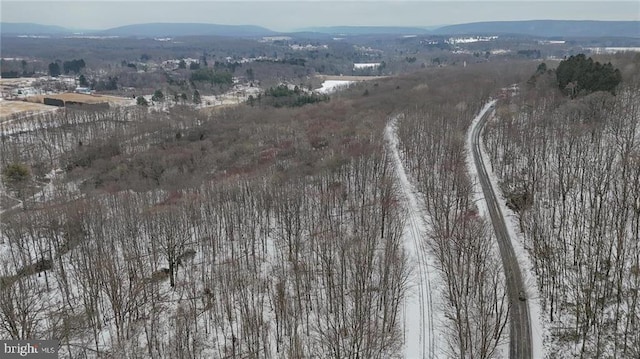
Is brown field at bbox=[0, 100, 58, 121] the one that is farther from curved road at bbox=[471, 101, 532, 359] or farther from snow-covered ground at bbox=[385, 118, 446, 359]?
curved road at bbox=[471, 101, 532, 359]

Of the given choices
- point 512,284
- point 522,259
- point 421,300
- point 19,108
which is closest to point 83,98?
point 19,108

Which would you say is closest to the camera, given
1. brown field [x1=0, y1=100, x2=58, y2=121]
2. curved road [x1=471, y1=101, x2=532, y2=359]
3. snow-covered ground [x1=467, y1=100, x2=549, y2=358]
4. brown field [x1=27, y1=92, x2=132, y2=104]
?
curved road [x1=471, y1=101, x2=532, y2=359]

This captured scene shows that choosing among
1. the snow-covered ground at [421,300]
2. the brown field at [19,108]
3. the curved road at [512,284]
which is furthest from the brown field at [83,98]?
the curved road at [512,284]

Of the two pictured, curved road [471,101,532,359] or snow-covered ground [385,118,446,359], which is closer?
curved road [471,101,532,359]

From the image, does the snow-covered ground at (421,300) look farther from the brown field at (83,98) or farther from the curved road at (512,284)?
the brown field at (83,98)

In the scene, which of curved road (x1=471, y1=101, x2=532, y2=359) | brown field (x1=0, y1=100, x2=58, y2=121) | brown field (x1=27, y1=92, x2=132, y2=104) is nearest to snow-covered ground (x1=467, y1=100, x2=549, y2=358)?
curved road (x1=471, y1=101, x2=532, y2=359)

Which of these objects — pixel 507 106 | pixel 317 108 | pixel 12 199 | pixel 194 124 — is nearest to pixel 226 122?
pixel 194 124

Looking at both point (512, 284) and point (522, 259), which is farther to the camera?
point (522, 259)

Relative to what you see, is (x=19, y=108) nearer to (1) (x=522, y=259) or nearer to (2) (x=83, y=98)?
(2) (x=83, y=98)
